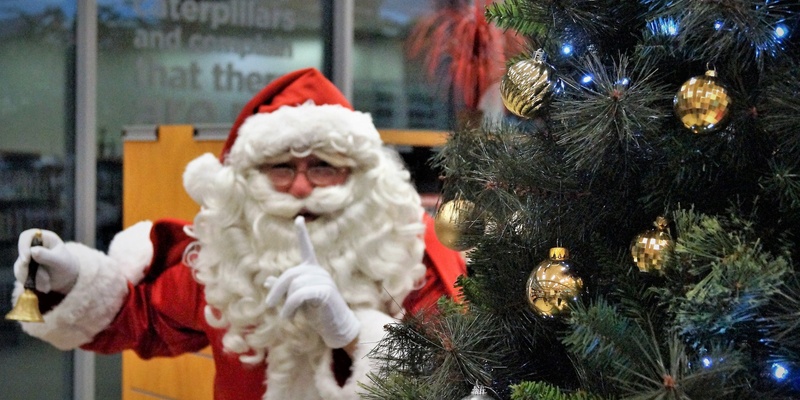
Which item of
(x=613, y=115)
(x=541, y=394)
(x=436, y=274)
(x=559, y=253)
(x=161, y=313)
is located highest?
(x=613, y=115)

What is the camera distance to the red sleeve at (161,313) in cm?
202

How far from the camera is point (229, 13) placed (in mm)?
3711

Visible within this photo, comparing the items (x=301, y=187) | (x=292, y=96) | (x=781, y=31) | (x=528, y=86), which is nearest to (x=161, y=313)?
(x=301, y=187)

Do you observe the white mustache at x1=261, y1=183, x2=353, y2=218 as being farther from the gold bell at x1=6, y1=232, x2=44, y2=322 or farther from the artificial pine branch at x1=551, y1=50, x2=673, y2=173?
the artificial pine branch at x1=551, y1=50, x2=673, y2=173

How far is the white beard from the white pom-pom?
3 cm

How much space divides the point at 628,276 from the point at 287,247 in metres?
1.19

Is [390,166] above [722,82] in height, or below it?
below

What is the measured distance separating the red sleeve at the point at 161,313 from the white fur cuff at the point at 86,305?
0.10ft

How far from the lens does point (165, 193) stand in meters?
2.80

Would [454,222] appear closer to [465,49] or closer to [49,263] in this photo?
[49,263]

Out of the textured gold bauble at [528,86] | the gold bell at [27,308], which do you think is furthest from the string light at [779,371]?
the gold bell at [27,308]

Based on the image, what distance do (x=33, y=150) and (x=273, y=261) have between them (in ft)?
5.46

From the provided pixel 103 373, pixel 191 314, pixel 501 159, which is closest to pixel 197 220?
pixel 191 314

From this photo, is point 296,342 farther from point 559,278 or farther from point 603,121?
point 603,121
